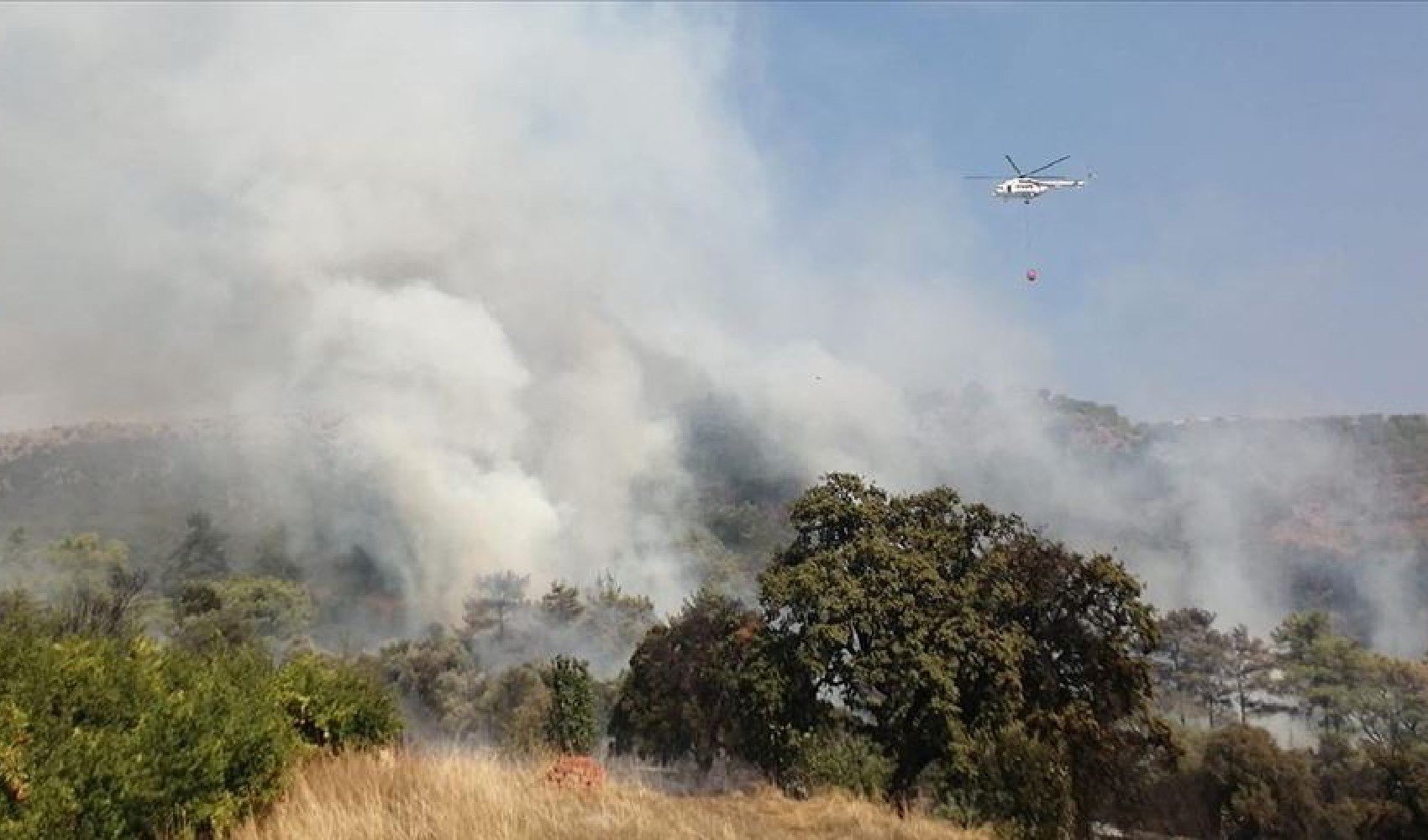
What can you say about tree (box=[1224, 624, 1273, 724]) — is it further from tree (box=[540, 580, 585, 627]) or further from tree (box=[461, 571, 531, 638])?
tree (box=[461, 571, 531, 638])

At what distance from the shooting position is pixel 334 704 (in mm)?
10258

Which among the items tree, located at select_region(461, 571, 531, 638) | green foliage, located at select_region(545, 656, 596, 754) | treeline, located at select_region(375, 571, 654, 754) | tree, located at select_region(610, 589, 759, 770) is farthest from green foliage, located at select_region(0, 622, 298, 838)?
tree, located at select_region(461, 571, 531, 638)

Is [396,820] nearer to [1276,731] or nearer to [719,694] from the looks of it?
[719,694]

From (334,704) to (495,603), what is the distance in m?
104

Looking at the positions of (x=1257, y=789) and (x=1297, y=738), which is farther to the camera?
(x=1297, y=738)

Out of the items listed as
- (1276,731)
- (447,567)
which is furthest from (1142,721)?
(447,567)

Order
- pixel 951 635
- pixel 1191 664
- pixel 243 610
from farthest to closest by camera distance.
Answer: pixel 1191 664 < pixel 243 610 < pixel 951 635

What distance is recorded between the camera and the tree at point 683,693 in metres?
46.5

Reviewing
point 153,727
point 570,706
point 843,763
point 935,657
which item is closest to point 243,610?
point 570,706

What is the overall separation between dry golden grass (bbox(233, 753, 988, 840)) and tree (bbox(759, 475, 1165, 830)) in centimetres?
1805

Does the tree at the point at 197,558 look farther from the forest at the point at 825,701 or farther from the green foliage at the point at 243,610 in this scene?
the green foliage at the point at 243,610

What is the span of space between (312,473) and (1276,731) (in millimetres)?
155757

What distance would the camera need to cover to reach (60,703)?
268 inches

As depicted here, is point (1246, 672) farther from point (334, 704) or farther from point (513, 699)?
point (334, 704)
